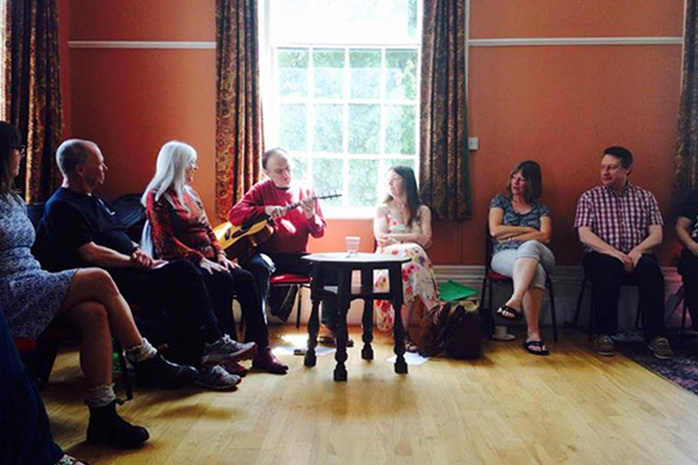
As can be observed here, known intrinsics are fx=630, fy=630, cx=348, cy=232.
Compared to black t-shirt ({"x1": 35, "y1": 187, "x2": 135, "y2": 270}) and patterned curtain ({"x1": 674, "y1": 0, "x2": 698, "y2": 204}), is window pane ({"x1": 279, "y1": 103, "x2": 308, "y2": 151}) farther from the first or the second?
patterned curtain ({"x1": 674, "y1": 0, "x2": 698, "y2": 204})

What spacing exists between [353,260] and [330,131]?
1.67m

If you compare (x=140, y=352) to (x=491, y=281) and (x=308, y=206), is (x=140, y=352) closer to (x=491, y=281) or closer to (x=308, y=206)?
(x=308, y=206)

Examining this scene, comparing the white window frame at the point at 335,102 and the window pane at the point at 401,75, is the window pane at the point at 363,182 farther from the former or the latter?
the window pane at the point at 401,75

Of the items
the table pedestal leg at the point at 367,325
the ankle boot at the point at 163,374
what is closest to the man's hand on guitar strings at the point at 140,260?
the ankle boot at the point at 163,374

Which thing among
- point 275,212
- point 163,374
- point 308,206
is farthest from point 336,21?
point 163,374

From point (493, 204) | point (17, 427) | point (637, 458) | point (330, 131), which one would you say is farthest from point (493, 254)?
point (17, 427)

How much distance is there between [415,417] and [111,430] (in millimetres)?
1203

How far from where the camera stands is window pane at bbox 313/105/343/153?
4.69 m

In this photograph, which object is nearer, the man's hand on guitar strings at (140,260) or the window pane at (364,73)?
the man's hand on guitar strings at (140,260)

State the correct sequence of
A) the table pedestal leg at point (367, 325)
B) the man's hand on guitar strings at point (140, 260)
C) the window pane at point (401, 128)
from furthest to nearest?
the window pane at point (401, 128) < the table pedestal leg at point (367, 325) < the man's hand on guitar strings at point (140, 260)

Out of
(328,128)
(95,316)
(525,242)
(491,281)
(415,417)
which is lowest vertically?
(415,417)

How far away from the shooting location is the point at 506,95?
4.50 meters

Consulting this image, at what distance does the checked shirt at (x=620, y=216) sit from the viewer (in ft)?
13.5

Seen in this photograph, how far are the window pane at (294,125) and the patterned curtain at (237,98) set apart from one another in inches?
12.8
